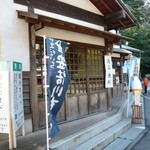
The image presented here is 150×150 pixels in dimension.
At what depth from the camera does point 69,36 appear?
9.53 metres

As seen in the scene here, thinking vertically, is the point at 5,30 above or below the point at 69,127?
above

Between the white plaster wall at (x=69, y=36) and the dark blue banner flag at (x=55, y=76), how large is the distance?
2121 millimetres

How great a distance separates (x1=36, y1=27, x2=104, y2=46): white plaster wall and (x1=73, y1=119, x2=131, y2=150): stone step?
3.42 meters

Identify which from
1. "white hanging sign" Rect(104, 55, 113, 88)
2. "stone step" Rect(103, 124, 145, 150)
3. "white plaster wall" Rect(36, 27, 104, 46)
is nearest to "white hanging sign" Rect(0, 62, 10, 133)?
"white plaster wall" Rect(36, 27, 104, 46)

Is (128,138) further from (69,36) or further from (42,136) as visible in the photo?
(69,36)

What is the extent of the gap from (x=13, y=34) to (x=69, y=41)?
2627 mm

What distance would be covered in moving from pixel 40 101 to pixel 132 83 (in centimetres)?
499

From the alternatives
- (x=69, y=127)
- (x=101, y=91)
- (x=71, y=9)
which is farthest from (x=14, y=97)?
(x=101, y=91)

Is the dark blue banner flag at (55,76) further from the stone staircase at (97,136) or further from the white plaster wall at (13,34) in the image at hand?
the white plaster wall at (13,34)

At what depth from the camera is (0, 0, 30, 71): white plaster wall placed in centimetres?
715

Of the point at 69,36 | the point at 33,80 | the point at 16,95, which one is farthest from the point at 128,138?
the point at 16,95

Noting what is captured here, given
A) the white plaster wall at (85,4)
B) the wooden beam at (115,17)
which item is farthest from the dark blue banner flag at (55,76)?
the wooden beam at (115,17)

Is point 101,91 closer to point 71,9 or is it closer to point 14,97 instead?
point 71,9

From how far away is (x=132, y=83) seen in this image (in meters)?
11.8
